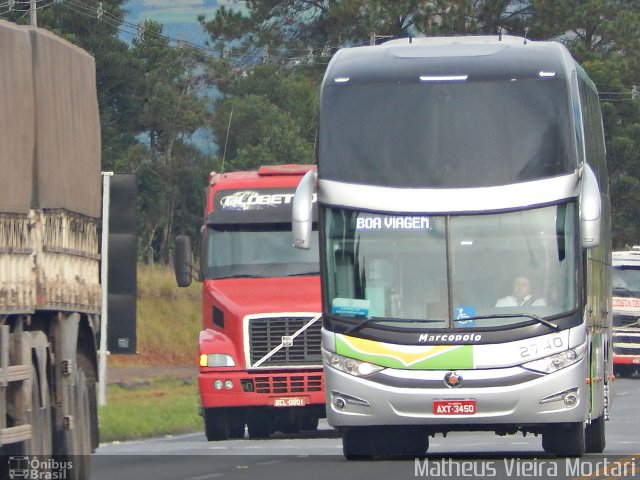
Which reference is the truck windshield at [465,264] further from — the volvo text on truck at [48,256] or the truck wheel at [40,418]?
the truck wheel at [40,418]

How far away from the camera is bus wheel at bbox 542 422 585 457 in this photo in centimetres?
1778

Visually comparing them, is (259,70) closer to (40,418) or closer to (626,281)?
(626,281)

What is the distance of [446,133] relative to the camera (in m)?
17.5

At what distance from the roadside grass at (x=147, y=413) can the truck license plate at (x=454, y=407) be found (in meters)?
7.29

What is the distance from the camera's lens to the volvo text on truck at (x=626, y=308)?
43938 mm

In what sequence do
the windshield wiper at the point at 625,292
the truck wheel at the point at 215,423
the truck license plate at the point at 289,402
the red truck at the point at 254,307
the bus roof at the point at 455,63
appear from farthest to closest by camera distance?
the windshield wiper at the point at 625,292, the truck wheel at the point at 215,423, the red truck at the point at 254,307, the truck license plate at the point at 289,402, the bus roof at the point at 455,63

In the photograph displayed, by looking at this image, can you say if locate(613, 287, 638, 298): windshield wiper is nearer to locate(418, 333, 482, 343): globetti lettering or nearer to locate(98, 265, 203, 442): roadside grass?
locate(98, 265, 203, 442): roadside grass

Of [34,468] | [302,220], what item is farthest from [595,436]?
[34,468]

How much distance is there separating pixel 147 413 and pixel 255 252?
17.8 ft

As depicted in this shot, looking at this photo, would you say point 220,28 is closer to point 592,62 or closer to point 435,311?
point 592,62

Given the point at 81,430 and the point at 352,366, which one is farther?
the point at 352,366

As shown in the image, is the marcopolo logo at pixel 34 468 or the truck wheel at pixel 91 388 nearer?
the marcopolo logo at pixel 34 468

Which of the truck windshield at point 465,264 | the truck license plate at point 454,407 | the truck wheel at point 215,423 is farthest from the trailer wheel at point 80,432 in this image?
the truck wheel at point 215,423

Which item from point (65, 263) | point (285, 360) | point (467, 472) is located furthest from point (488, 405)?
point (285, 360)
